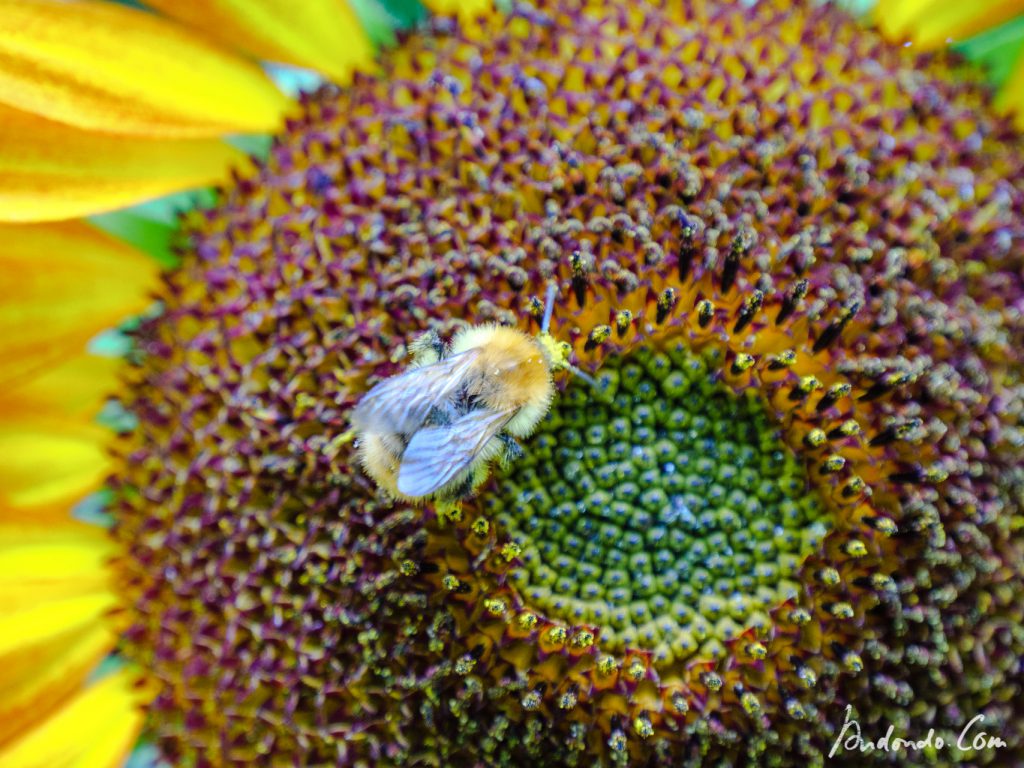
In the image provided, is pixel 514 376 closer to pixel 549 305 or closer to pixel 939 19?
pixel 549 305

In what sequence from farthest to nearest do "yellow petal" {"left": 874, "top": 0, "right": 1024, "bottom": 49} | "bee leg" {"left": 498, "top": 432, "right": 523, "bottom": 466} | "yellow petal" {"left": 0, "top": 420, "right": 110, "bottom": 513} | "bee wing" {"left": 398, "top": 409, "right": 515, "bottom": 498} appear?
"yellow petal" {"left": 0, "top": 420, "right": 110, "bottom": 513}
"yellow petal" {"left": 874, "top": 0, "right": 1024, "bottom": 49}
"bee leg" {"left": 498, "top": 432, "right": 523, "bottom": 466}
"bee wing" {"left": 398, "top": 409, "right": 515, "bottom": 498}

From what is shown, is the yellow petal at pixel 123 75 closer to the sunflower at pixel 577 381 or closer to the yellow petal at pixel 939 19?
the sunflower at pixel 577 381

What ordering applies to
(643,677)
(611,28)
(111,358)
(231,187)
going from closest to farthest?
(643,677)
(611,28)
(231,187)
(111,358)

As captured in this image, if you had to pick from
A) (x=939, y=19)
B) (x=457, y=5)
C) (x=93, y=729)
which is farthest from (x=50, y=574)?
(x=939, y=19)

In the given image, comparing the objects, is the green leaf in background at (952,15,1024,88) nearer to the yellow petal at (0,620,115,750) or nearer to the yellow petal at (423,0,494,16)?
the yellow petal at (423,0,494,16)

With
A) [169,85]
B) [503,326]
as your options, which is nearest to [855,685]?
[503,326]

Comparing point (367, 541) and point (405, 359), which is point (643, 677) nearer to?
point (367, 541)

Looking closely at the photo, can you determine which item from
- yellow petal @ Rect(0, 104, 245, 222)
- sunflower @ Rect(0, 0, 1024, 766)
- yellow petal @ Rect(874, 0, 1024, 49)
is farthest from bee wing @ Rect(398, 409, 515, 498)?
yellow petal @ Rect(874, 0, 1024, 49)
